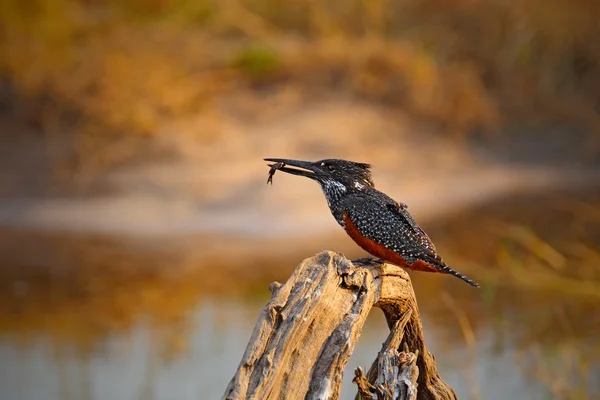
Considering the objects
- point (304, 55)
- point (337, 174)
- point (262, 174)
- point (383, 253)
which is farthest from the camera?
point (304, 55)

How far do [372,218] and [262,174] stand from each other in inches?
143

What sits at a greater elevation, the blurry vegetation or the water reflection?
the blurry vegetation

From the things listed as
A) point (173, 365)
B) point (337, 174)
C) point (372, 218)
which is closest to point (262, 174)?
point (173, 365)

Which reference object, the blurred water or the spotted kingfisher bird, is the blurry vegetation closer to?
the blurred water

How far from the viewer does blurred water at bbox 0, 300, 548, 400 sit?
3998mm

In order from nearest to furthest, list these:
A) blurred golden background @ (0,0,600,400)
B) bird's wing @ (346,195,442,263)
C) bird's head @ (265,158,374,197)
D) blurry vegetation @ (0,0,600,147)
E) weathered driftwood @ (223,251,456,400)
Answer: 1. weathered driftwood @ (223,251,456,400)
2. bird's wing @ (346,195,442,263)
3. bird's head @ (265,158,374,197)
4. blurred golden background @ (0,0,600,400)
5. blurry vegetation @ (0,0,600,147)

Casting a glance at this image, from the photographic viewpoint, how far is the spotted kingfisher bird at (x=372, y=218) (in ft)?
7.95

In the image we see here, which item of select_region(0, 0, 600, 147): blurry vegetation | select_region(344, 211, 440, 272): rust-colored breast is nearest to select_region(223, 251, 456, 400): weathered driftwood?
select_region(344, 211, 440, 272): rust-colored breast

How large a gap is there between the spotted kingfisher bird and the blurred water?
4.89 feet

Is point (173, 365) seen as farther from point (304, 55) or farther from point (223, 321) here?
point (304, 55)

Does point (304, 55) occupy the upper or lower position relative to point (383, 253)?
upper

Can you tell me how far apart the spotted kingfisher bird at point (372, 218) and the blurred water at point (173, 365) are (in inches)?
58.6

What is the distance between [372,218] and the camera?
8.14 ft

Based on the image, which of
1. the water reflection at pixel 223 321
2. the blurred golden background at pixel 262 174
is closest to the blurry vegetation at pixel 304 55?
the blurred golden background at pixel 262 174
